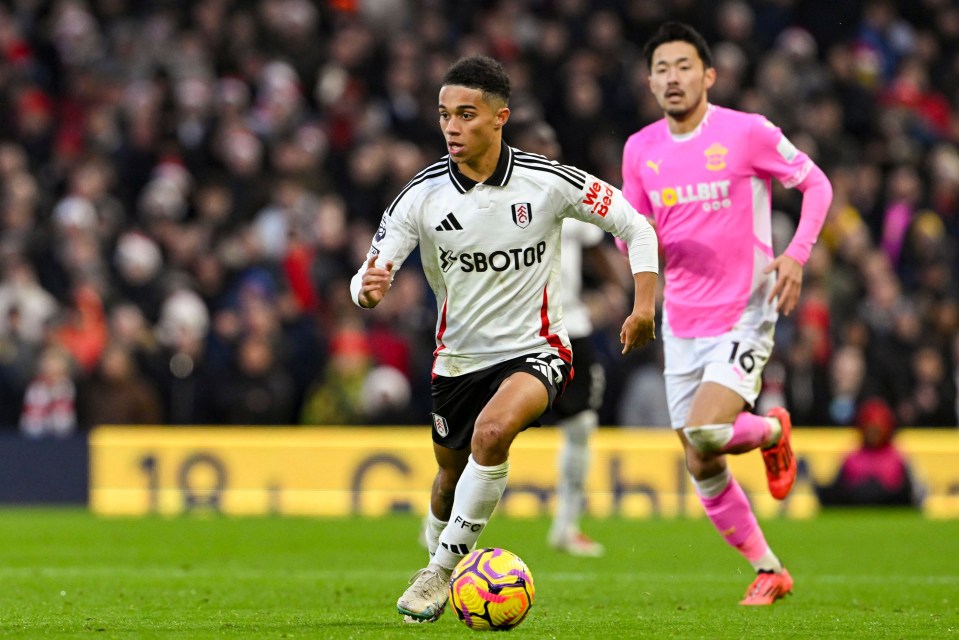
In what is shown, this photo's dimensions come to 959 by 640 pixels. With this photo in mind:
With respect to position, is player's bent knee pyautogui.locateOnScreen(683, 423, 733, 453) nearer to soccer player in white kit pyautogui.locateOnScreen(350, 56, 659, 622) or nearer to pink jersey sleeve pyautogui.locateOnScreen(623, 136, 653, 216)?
soccer player in white kit pyautogui.locateOnScreen(350, 56, 659, 622)

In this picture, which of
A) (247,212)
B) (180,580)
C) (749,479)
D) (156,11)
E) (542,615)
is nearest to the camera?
(542,615)

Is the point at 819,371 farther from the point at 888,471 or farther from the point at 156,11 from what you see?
the point at 156,11

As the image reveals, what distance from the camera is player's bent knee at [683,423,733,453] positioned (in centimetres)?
791

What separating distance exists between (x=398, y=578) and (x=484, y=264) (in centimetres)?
314

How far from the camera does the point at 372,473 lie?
15.5m

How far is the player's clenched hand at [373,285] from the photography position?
6.48 meters

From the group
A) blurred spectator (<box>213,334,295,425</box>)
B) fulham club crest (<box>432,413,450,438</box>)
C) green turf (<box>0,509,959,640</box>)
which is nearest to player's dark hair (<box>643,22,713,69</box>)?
fulham club crest (<box>432,413,450,438</box>)

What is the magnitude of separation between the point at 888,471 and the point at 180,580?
331 inches

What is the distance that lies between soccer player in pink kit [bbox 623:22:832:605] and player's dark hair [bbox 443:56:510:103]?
1.54m

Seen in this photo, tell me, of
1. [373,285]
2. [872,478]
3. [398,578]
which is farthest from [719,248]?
[872,478]

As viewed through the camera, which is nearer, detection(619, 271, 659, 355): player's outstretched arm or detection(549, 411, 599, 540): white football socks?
detection(619, 271, 659, 355): player's outstretched arm

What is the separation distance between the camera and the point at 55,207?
57.9 feet

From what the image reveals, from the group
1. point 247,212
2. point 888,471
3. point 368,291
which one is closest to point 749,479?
point 888,471

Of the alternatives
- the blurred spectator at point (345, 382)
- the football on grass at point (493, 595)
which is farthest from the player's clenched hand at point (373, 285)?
the blurred spectator at point (345, 382)
